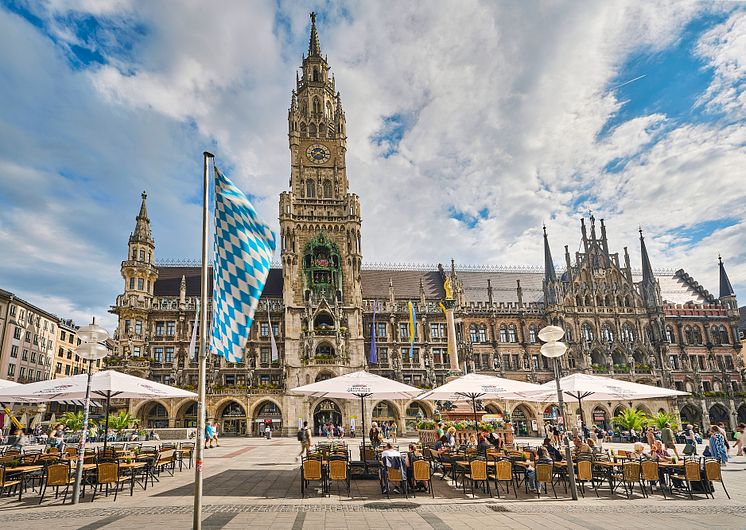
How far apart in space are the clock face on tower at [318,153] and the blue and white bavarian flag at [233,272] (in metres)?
55.2

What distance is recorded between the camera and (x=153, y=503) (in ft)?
43.5

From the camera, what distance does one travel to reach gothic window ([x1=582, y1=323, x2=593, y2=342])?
6194 centimetres

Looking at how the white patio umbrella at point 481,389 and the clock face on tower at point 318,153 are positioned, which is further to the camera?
the clock face on tower at point 318,153

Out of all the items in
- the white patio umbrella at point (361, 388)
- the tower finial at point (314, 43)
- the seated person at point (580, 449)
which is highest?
the tower finial at point (314, 43)

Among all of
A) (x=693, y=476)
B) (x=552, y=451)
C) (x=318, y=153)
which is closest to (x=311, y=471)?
(x=552, y=451)

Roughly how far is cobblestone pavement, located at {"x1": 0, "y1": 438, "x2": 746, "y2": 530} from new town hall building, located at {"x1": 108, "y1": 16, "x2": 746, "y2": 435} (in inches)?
1458

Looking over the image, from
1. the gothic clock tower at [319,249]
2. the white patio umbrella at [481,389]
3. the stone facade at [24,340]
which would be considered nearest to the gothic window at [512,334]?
the gothic clock tower at [319,249]

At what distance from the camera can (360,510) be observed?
12.3m

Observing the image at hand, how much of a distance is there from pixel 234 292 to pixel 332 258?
48.1m

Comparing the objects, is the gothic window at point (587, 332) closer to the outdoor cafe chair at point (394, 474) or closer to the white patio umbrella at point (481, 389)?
the white patio umbrella at point (481, 389)

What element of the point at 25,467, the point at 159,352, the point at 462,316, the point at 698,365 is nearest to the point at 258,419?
Result: the point at 159,352

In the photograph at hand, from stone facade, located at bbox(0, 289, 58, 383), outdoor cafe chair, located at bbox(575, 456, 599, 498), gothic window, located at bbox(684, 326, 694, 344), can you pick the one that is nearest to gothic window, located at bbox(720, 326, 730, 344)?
gothic window, located at bbox(684, 326, 694, 344)

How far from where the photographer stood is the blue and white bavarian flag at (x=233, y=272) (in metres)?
10.2

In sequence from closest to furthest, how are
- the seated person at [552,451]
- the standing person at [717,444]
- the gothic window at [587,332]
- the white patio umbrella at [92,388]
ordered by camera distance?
the white patio umbrella at [92,388], the seated person at [552,451], the standing person at [717,444], the gothic window at [587,332]
